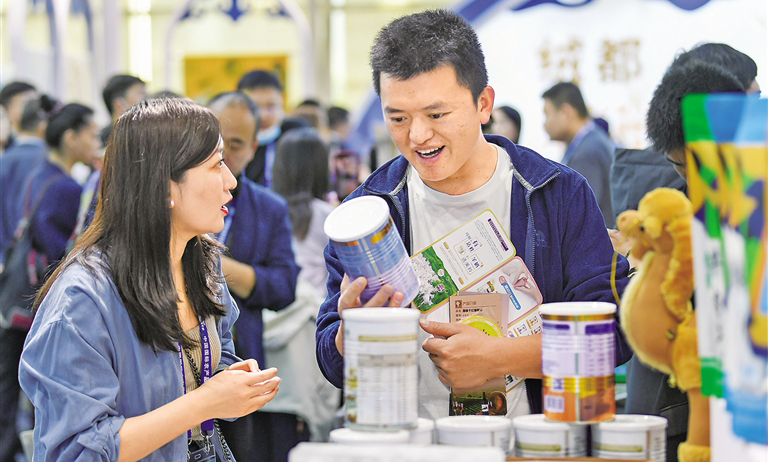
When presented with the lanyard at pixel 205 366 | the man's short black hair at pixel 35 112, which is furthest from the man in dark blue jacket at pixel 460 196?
the man's short black hair at pixel 35 112

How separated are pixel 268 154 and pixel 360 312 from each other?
10.6ft

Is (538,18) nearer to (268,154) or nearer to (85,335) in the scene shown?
(268,154)

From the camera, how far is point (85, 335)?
1.48 m

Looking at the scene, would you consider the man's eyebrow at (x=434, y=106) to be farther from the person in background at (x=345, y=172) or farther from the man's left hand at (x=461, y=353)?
the person in background at (x=345, y=172)

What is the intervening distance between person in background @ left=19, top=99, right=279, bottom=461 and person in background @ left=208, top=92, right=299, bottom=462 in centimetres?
100

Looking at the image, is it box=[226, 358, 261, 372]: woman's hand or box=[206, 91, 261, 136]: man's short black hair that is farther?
box=[206, 91, 261, 136]: man's short black hair

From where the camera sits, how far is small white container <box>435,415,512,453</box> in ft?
3.95

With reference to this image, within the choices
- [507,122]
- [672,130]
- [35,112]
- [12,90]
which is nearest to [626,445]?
[672,130]

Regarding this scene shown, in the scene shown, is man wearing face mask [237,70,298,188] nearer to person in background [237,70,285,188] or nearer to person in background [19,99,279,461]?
person in background [237,70,285,188]

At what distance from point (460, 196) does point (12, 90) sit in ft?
17.2

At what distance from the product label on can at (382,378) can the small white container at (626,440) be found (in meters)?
0.29

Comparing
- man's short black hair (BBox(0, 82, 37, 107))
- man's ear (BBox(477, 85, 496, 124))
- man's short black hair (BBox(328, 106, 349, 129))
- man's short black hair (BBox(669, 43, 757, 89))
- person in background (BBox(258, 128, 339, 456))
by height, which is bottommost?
person in background (BBox(258, 128, 339, 456))

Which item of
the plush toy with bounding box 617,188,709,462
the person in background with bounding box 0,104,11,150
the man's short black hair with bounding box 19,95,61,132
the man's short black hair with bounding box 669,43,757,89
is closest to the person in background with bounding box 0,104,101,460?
the man's short black hair with bounding box 19,95,61,132

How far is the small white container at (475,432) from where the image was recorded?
1.20 m
